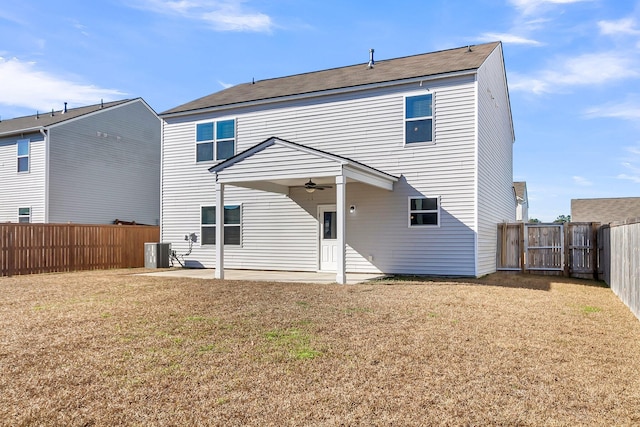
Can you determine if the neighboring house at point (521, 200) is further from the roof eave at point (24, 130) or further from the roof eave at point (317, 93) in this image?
the roof eave at point (24, 130)

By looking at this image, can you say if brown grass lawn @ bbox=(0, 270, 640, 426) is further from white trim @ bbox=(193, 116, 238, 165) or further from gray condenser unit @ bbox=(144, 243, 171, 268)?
white trim @ bbox=(193, 116, 238, 165)

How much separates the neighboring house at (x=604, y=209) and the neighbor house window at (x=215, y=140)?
891 inches

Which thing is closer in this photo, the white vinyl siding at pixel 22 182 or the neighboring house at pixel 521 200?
the white vinyl siding at pixel 22 182

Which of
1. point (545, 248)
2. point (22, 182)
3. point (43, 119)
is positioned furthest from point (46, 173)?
point (545, 248)

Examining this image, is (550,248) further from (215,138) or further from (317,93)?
(215,138)

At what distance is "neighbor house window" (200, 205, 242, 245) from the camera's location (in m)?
15.9

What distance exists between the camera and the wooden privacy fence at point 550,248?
14.5 metres

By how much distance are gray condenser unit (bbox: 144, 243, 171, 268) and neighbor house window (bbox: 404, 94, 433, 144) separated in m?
9.16

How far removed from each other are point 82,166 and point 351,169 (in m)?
16.3

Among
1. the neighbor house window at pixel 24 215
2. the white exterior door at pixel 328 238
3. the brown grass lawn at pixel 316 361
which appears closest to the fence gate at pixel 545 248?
the white exterior door at pixel 328 238

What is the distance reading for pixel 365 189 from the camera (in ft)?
45.9

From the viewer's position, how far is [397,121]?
1364cm

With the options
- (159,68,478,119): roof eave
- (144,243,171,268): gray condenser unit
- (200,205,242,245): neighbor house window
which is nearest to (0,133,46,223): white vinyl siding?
(144,243,171,268): gray condenser unit

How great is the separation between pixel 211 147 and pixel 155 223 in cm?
1147
